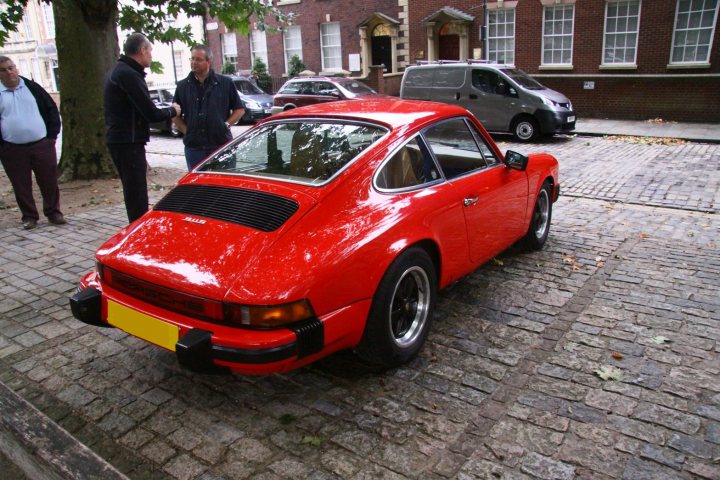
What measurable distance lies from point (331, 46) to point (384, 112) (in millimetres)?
24042

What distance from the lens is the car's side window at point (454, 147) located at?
408 cm

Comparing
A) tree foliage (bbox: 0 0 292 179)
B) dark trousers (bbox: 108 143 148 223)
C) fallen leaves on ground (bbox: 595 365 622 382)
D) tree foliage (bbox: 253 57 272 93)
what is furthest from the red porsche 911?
tree foliage (bbox: 253 57 272 93)

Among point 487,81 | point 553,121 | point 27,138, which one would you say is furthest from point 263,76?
point 27,138

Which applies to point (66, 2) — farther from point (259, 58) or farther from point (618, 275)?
point (259, 58)

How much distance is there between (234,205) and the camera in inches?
133

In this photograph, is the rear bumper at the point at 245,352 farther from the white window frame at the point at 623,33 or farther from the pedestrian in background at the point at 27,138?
the white window frame at the point at 623,33

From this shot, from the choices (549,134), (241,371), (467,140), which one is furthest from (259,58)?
(241,371)

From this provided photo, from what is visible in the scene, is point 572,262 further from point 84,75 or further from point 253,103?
point 253,103

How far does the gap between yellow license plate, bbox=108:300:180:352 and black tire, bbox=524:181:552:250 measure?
369cm

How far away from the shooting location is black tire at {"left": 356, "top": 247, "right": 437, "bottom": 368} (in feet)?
10.6

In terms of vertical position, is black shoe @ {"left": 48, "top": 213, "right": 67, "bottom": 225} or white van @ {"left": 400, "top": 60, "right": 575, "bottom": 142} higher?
white van @ {"left": 400, "top": 60, "right": 575, "bottom": 142}

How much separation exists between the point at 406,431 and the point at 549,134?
43.3 ft

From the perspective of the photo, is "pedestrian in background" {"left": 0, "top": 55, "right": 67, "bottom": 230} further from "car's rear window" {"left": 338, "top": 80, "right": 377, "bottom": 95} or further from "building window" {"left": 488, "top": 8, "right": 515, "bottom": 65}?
"building window" {"left": 488, "top": 8, "right": 515, "bottom": 65}

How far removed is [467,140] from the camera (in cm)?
449
